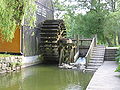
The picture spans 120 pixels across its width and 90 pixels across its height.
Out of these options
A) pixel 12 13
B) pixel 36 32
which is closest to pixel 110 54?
pixel 36 32

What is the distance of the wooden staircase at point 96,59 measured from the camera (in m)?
10.9

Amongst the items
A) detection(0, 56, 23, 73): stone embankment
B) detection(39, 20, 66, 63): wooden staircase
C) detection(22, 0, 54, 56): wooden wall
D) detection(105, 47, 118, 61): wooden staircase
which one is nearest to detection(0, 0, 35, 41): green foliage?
detection(0, 56, 23, 73): stone embankment

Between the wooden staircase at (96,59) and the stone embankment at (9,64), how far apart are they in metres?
3.51

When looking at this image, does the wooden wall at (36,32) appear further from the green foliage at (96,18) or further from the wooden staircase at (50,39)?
the green foliage at (96,18)

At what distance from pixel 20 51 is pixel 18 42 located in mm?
529

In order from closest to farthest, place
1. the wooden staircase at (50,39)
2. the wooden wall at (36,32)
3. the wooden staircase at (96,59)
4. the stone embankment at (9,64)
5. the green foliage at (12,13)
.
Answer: the green foliage at (12,13)
the stone embankment at (9,64)
the wooden staircase at (96,59)
the wooden wall at (36,32)
the wooden staircase at (50,39)

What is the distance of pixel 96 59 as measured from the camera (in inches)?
471

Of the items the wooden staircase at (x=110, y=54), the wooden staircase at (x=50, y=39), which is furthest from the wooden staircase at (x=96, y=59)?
the wooden staircase at (x=50, y=39)

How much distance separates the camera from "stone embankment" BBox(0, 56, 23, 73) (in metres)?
10.2

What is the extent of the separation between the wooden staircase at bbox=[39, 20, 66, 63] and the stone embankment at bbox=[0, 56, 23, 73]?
351 cm

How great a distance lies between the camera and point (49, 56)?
15.6m

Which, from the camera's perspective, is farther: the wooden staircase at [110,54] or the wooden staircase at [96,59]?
the wooden staircase at [110,54]

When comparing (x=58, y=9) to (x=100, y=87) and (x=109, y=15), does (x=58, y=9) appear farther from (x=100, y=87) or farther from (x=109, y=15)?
(x=100, y=87)

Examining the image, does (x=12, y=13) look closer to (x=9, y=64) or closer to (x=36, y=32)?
(x=9, y=64)
